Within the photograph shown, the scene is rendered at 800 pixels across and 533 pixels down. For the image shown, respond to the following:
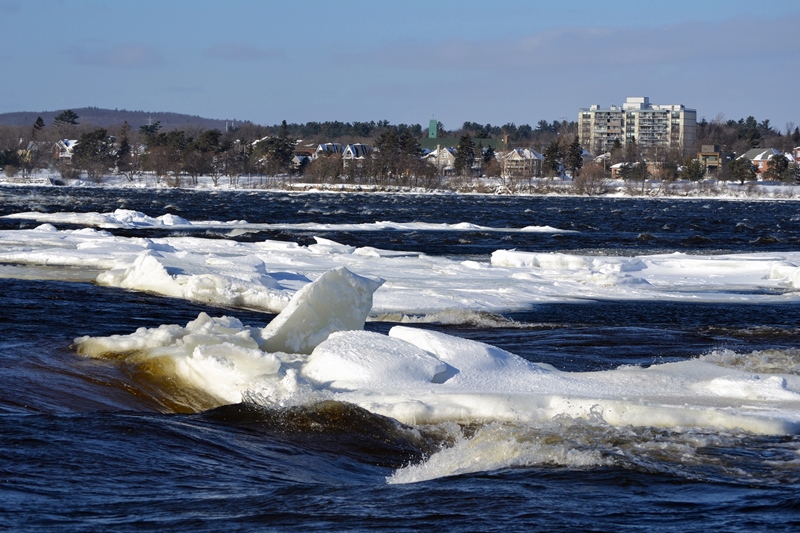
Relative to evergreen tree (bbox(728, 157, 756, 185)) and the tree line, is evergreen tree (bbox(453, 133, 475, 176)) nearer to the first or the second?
the tree line

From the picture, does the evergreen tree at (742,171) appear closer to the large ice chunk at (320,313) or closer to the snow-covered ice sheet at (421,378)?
the snow-covered ice sheet at (421,378)

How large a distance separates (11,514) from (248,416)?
11.9 feet

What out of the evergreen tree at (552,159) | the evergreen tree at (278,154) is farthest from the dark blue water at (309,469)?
the evergreen tree at (278,154)

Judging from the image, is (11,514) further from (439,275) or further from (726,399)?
(439,275)

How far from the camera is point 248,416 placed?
35.0ft

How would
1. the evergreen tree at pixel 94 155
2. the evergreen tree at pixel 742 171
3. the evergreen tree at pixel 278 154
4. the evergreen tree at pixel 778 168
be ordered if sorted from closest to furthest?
1. the evergreen tree at pixel 742 171
2. the evergreen tree at pixel 778 168
3. the evergreen tree at pixel 278 154
4. the evergreen tree at pixel 94 155

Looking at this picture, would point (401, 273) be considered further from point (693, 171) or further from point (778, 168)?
point (778, 168)

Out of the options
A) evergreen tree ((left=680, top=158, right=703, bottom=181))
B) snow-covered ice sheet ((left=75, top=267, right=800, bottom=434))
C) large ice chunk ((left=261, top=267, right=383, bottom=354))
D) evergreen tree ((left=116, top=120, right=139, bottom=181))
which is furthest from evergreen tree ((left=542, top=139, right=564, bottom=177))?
large ice chunk ((left=261, top=267, right=383, bottom=354))

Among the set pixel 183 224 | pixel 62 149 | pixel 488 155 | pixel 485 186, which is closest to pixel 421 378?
pixel 183 224

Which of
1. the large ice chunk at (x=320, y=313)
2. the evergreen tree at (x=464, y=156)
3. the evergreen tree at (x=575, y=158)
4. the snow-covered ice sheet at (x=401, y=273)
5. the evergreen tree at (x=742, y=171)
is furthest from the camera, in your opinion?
the evergreen tree at (x=464, y=156)

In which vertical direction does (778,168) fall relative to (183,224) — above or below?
above

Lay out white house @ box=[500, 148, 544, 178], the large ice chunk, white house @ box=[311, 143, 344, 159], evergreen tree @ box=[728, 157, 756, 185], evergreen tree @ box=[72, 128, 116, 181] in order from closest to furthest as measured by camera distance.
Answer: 1. the large ice chunk
2. evergreen tree @ box=[728, 157, 756, 185]
3. white house @ box=[500, 148, 544, 178]
4. evergreen tree @ box=[72, 128, 116, 181]
5. white house @ box=[311, 143, 344, 159]

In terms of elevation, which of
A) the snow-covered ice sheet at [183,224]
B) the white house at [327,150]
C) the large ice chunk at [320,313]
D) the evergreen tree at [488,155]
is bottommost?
the snow-covered ice sheet at [183,224]

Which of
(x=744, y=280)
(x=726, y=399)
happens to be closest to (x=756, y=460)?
(x=726, y=399)
